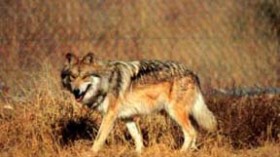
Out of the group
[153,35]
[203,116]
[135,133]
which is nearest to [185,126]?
[203,116]

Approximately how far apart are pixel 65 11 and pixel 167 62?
10.00ft

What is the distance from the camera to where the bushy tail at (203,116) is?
7938mm

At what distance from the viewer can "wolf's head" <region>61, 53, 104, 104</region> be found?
7.20 meters

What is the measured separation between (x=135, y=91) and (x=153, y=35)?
10.6 feet

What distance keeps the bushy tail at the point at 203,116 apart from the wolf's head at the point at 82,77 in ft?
3.87

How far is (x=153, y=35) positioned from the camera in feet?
35.3

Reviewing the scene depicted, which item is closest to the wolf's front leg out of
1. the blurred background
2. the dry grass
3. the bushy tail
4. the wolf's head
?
the dry grass

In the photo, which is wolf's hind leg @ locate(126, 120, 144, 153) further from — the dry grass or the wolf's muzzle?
the wolf's muzzle

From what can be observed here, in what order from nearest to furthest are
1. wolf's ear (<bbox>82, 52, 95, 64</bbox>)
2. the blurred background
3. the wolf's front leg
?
wolf's ear (<bbox>82, 52, 95, 64</bbox>)
the wolf's front leg
the blurred background

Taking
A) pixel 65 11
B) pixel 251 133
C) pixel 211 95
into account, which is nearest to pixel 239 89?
pixel 211 95

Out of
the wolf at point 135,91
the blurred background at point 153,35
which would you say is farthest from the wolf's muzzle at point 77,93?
the blurred background at point 153,35

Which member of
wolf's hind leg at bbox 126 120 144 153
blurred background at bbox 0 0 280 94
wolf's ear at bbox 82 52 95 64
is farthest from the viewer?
blurred background at bbox 0 0 280 94

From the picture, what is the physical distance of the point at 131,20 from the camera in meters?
10.6

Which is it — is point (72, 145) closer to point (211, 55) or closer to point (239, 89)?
point (239, 89)
